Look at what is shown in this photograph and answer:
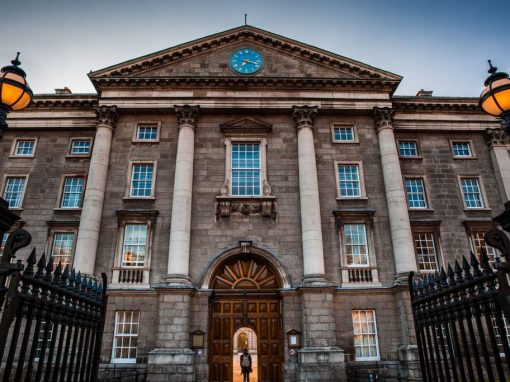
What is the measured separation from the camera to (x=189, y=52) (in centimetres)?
2503

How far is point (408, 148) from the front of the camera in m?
25.4

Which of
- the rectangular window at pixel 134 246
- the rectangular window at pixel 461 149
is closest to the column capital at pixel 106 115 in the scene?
the rectangular window at pixel 134 246

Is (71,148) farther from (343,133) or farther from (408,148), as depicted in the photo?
(408,148)

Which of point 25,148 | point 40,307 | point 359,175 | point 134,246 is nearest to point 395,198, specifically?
point 359,175

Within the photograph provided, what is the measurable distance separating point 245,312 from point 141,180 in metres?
9.88

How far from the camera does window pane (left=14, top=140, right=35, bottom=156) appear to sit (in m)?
24.7

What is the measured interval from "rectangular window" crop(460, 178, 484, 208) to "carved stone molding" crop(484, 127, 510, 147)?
9.65 ft

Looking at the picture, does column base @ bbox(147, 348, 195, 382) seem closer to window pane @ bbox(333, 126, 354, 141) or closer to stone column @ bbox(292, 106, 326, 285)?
stone column @ bbox(292, 106, 326, 285)

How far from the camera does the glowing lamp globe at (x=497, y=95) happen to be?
5648mm

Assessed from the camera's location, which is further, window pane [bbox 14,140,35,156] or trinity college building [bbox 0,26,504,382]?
window pane [bbox 14,140,35,156]

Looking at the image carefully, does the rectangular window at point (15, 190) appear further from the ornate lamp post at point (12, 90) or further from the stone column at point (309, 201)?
the ornate lamp post at point (12, 90)

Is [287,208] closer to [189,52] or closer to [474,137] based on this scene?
[189,52]

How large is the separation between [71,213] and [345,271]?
16349 millimetres

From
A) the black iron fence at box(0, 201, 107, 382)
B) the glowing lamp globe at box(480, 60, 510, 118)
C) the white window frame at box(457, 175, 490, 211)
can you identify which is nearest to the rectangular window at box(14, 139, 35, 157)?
the black iron fence at box(0, 201, 107, 382)
